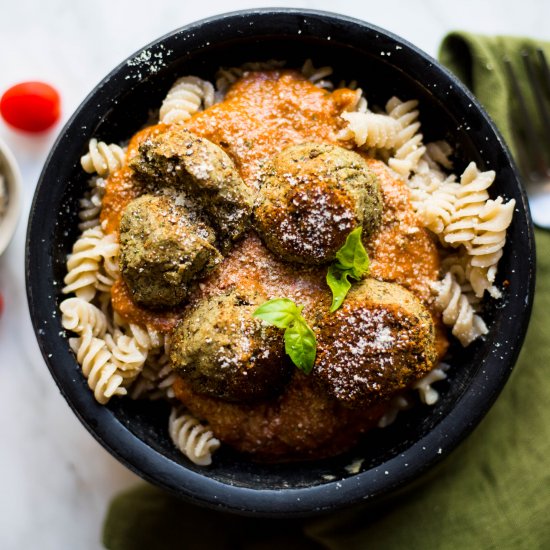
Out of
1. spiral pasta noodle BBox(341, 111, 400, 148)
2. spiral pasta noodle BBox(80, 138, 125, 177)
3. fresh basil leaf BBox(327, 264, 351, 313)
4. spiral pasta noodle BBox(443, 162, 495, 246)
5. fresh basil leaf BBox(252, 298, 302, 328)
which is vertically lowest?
fresh basil leaf BBox(252, 298, 302, 328)

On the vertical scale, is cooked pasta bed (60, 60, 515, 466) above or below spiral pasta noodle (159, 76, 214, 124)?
below

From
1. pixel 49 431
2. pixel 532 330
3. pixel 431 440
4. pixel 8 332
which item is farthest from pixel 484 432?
pixel 8 332


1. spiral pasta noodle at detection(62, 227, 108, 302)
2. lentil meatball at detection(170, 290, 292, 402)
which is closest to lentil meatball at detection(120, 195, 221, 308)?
lentil meatball at detection(170, 290, 292, 402)

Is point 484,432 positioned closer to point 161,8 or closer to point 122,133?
point 122,133

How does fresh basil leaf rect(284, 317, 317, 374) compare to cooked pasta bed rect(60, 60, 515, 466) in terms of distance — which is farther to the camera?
cooked pasta bed rect(60, 60, 515, 466)

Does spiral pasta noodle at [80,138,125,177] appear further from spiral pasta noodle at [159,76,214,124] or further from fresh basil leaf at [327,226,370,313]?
fresh basil leaf at [327,226,370,313]

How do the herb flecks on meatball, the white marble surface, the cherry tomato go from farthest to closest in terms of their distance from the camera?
the white marble surface → the cherry tomato → the herb flecks on meatball

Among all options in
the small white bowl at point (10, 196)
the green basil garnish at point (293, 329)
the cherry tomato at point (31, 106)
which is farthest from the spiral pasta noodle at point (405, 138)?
the small white bowl at point (10, 196)

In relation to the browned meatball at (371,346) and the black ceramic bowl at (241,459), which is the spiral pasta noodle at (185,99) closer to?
the black ceramic bowl at (241,459)

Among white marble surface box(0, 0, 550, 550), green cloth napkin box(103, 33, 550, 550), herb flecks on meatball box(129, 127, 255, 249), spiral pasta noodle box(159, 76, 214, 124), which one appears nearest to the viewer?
herb flecks on meatball box(129, 127, 255, 249)
